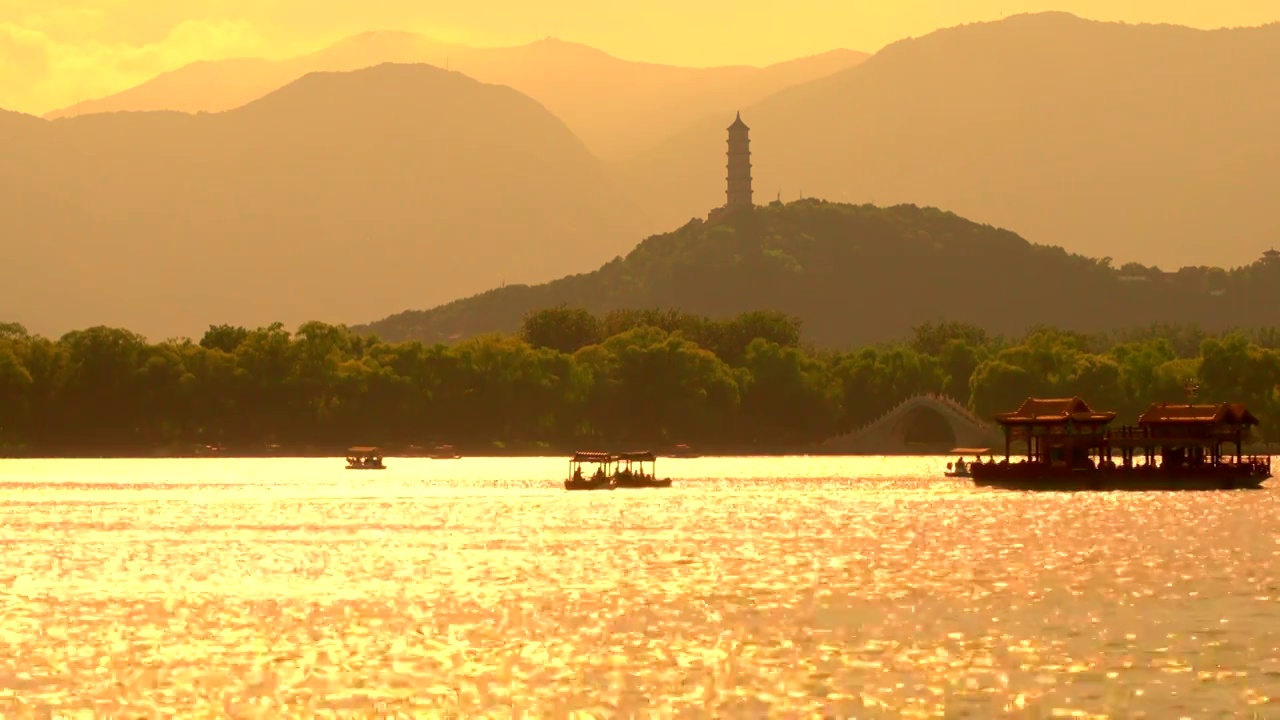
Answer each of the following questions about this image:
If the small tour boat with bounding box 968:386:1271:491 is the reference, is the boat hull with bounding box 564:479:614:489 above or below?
below

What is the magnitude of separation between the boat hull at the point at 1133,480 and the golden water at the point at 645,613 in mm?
25954

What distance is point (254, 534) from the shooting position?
101188mm

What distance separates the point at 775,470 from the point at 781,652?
5704 inches

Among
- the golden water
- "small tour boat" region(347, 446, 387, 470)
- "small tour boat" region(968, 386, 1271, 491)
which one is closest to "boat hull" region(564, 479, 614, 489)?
"small tour boat" region(968, 386, 1271, 491)

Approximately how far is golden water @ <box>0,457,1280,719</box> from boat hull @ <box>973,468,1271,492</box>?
85.2 ft

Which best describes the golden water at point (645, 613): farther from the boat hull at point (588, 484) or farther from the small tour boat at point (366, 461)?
the small tour boat at point (366, 461)

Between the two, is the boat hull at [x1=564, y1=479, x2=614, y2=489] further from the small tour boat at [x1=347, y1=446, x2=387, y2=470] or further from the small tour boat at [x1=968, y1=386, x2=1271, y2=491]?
the small tour boat at [x1=347, y1=446, x2=387, y2=470]

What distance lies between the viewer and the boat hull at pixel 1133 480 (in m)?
147

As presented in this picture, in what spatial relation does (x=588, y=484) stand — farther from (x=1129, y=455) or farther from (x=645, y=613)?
(x=645, y=613)

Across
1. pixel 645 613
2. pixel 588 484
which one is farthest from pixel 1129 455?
pixel 645 613

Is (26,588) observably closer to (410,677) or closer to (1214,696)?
(410,677)

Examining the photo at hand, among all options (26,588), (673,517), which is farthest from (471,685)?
(673,517)

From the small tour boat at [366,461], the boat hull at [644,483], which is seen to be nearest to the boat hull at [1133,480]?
the boat hull at [644,483]

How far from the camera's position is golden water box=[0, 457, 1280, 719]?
44.8 metres
